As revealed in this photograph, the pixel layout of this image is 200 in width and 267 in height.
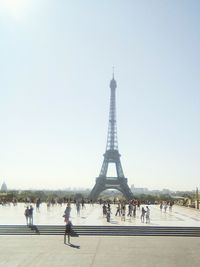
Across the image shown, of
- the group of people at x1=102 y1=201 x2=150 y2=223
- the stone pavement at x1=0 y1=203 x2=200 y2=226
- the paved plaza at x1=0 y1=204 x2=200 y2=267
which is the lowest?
the paved plaza at x1=0 y1=204 x2=200 y2=267

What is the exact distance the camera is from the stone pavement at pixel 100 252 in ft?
53.2

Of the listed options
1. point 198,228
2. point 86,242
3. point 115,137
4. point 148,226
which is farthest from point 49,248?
point 115,137

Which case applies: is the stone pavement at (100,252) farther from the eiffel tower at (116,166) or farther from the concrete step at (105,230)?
the eiffel tower at (116,166)

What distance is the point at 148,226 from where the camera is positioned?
26.8 metres

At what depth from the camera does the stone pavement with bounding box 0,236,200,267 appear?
53.2 ft

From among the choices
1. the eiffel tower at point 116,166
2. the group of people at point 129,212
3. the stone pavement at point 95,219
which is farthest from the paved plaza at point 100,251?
the eiffel tower at point 116,166

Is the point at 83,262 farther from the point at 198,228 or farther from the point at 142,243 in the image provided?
the point at 198,228

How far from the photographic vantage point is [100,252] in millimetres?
18656

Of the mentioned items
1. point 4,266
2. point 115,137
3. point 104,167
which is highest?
point 115,137

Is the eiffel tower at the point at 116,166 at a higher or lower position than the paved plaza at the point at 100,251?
higher

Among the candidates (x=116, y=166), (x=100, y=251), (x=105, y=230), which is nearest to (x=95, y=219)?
(x=105, y=230)

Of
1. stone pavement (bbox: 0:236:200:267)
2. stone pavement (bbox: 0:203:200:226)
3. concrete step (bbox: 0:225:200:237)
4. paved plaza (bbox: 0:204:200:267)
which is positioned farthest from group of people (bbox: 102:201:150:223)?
stone pavement (bbox: 0:236:200:267)

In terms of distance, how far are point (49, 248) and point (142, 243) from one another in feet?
16.0

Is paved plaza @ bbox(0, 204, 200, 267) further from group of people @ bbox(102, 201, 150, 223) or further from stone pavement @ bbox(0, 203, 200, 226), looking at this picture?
group of people @ bbox(102, 201, 150, 223)
